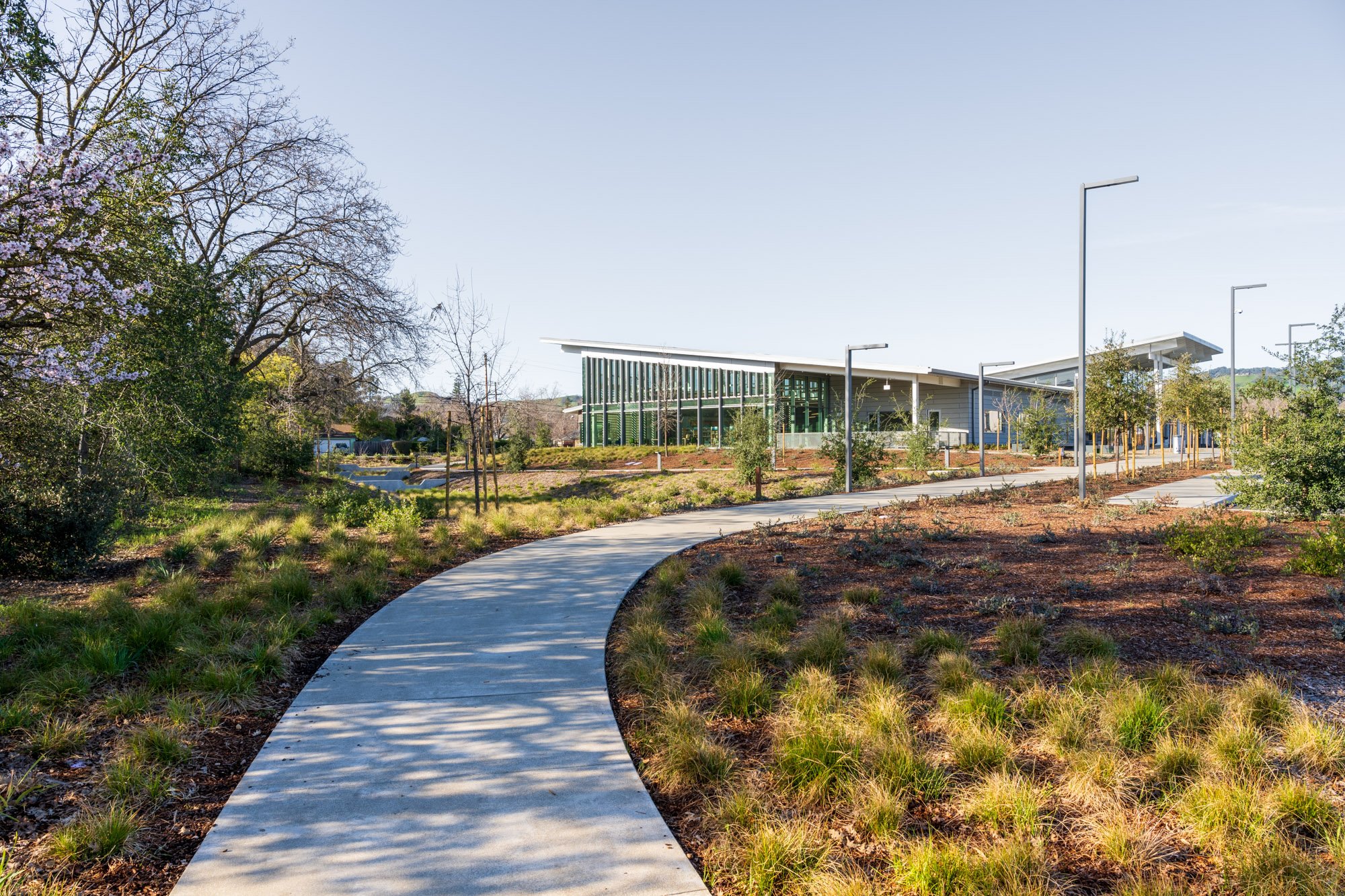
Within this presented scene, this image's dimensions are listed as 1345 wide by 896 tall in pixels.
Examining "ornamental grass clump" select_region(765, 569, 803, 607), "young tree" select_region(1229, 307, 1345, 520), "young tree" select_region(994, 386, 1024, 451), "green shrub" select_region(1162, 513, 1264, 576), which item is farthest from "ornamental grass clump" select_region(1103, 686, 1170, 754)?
"young tree" select_region(994, 386, 1024, 451)

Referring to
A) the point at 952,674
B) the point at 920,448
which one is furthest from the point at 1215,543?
the point at 920,448

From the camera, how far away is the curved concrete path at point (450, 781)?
3.10m

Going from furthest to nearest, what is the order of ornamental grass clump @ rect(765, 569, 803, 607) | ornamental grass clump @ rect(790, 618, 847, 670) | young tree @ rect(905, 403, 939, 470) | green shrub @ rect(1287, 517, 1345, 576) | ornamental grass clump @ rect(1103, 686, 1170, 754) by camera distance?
young tree @ rect(905, 403, 939, 470) < green shrub @ rect(1287, 517, 1345, 576) < ornamental grass clump @ rect(765, 569, 803, 607) < ornamental grass clump @ rect(790, 618, 847, 670) < ornamental grass clump @ rect(1103, 686, 1170, 754)

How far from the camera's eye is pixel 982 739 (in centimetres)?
404

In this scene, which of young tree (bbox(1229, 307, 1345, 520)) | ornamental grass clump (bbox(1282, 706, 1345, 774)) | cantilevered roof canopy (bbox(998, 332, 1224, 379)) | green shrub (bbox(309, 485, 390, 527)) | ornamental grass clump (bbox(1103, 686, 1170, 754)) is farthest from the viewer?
cantilevered roof canopy (bbox(998, 332, 1224, 379))

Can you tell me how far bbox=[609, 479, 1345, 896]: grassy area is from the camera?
3.13m

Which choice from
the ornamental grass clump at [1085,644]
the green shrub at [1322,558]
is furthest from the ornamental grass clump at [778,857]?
the green shrub at [1322,558]

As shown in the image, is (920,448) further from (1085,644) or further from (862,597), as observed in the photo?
(1085,644)

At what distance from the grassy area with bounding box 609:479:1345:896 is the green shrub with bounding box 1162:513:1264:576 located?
0.14 meters

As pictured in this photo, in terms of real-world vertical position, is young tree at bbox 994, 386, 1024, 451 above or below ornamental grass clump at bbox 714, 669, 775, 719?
above

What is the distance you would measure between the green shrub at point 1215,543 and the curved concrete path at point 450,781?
20.1ft

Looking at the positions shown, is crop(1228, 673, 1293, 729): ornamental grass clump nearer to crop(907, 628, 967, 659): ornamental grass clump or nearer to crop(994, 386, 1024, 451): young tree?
crop(907, 628, 967, 659): ornamental grass clump

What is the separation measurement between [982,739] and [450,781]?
2.74 metres

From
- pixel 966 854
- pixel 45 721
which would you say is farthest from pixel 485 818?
pixel 45 721
